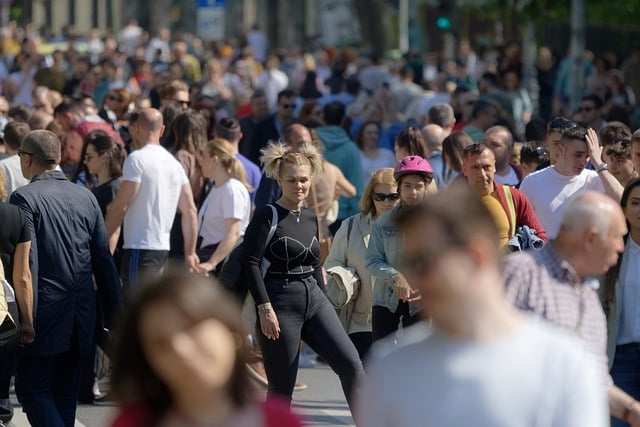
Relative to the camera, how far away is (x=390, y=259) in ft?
26.3

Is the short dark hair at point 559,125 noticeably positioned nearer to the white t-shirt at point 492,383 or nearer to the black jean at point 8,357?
the black jean at point 8,357

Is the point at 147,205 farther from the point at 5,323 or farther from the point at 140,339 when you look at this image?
the point at 140,339

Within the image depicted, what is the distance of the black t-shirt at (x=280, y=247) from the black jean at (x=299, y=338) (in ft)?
0.27

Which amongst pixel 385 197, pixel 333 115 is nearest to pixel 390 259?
pixel 385 197

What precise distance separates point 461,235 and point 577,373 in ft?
1.37

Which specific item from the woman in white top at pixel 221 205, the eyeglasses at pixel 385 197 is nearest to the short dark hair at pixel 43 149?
the eyeglasses at pixel 385 197

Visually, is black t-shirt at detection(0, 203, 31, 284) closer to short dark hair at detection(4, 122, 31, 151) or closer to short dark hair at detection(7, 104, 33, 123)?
short dark hair at detection(4, 122, 31, 151)

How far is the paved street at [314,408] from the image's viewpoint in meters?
9.36

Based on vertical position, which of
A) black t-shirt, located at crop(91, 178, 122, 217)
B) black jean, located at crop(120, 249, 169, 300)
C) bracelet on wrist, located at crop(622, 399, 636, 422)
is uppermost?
bracelet on wrist, located at crop(622, 399, 636, 422)

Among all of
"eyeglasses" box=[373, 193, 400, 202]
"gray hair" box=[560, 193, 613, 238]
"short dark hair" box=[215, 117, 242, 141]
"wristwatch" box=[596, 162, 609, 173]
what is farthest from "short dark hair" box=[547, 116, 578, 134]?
"gray hair" box=[560, 193, 613, 238]

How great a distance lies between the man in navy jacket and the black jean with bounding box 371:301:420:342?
1.44 meters

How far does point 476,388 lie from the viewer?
3291 mm

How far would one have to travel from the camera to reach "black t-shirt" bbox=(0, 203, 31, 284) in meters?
7.50

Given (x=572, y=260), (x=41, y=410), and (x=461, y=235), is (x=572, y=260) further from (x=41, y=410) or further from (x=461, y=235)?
(x=41, y=410)
